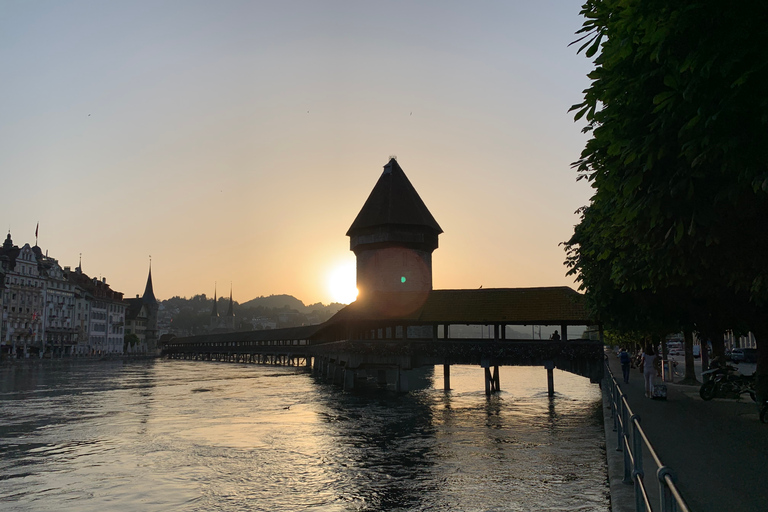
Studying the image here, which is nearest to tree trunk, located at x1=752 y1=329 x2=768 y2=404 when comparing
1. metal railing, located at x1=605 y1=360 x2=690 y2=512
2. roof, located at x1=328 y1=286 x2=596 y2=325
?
metal railing, located at x1=605 y1=360 x2=690 y2=512

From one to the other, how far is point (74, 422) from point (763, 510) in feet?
81.2

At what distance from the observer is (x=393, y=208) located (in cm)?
7050

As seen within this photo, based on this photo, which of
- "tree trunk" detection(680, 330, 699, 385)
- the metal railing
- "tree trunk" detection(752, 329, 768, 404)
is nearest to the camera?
the metal railing

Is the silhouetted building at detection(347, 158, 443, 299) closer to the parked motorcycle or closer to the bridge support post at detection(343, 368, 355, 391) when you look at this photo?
the bridge support post at detection(343, 368, 355, 391)

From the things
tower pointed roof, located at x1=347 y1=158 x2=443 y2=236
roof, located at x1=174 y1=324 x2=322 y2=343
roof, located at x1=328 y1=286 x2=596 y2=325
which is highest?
tower pointed roof, located at x1=347 y1=158 x2=443 y2=236

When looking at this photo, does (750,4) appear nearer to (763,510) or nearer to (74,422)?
(763,510)

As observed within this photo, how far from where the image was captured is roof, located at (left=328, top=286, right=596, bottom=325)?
35.7m

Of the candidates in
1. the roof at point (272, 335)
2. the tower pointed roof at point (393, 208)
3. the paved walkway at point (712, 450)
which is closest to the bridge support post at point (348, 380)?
the roof at point (272, 335)

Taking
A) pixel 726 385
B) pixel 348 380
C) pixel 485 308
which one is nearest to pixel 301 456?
pixel 726 385

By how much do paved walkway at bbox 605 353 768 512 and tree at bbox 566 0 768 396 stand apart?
2.65 m

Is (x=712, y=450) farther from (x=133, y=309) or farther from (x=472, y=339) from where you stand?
(x=133, y=309)

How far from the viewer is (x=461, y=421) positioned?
1056 inches

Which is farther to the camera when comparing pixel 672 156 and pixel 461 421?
pixel 461 421

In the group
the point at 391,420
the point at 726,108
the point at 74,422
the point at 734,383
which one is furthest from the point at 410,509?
the point at 74,422
